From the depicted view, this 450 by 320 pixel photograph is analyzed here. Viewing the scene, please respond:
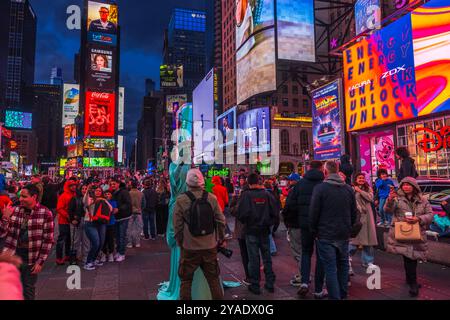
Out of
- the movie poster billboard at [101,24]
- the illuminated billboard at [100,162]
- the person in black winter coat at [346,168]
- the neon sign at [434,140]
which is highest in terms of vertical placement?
the movie poster billboard at [101,24]

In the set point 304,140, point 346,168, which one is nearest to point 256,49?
point 304,140

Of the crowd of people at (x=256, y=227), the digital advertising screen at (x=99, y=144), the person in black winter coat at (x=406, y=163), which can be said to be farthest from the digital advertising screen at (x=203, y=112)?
the crowd of people at (x=256, y=227)

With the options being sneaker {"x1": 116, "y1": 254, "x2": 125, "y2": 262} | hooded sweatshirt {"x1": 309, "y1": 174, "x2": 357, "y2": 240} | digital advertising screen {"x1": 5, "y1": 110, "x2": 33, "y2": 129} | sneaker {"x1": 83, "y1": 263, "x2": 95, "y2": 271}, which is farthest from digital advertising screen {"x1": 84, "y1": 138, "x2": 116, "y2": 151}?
hooded sweatshirt {"x1": 309, "y1": 174, "x2": 357, "y2": 240}

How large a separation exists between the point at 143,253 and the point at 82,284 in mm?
3170

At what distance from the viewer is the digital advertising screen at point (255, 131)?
193ft

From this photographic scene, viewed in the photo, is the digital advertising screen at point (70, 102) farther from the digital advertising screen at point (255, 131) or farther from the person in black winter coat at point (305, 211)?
the person in black winter coat at point (305, 211)

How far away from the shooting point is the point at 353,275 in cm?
704

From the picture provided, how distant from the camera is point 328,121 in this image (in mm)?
→ 32281

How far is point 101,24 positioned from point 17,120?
43.4m

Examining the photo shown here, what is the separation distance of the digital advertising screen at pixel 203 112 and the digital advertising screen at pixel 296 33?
3107cm

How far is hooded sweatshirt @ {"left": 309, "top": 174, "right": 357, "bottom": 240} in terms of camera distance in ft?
16.8

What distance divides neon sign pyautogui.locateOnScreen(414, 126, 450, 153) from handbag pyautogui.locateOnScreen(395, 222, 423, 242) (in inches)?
627

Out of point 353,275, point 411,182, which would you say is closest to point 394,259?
point 353,275

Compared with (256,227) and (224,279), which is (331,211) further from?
(224,279)
